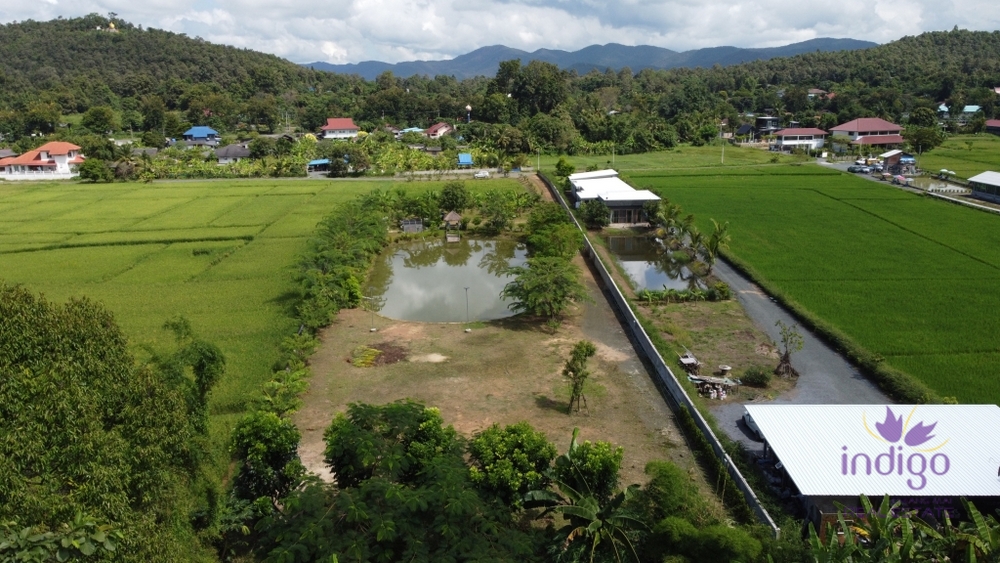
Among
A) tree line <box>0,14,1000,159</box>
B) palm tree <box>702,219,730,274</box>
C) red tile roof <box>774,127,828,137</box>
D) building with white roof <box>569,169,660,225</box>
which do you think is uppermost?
tree line <box>0,14,1000,159</box>

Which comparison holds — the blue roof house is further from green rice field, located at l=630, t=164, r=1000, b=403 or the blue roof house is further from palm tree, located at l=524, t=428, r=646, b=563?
palm tree, located at l=524, t=428, r=646, b=563

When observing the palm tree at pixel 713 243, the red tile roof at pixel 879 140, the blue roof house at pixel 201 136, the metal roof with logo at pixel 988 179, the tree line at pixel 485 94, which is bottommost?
the palm tree at pixel 713 243

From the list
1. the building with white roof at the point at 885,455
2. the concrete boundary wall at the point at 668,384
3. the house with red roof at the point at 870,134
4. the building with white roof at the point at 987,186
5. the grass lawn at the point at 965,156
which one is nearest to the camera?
the building with white roof at the point at 885,455

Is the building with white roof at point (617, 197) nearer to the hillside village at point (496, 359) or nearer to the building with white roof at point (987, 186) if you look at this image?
the hillside village at point (496, 359)

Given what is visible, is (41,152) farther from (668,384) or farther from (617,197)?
(668,384)

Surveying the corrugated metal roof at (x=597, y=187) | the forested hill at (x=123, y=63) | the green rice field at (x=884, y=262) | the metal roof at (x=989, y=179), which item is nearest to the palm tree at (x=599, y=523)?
the green rice field at (x=884, y=262)

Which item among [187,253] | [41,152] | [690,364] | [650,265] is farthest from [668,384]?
[41,152]

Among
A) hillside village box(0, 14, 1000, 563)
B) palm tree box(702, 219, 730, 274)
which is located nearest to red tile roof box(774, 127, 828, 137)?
hillside village box(0, 14, 1000, 563)
